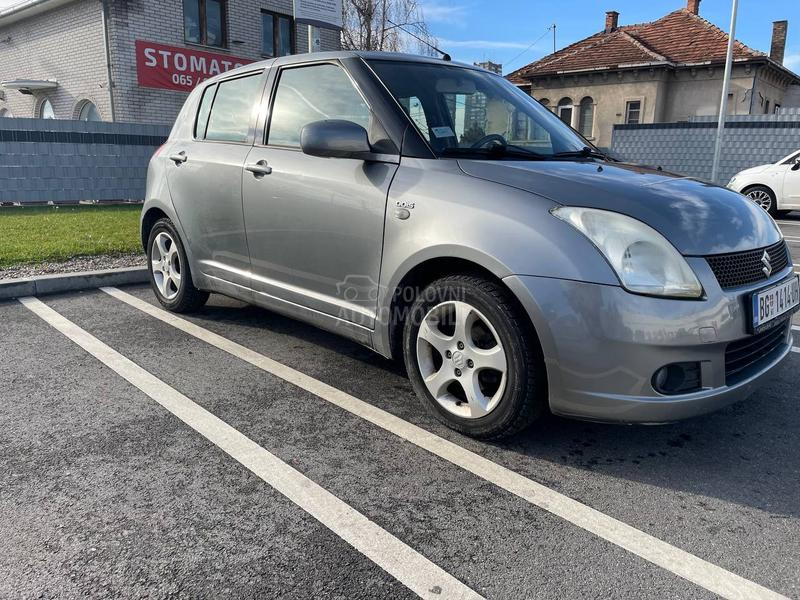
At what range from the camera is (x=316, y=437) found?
112 inches

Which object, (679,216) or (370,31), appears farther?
(370,31)

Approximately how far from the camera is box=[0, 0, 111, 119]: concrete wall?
50.3 ft

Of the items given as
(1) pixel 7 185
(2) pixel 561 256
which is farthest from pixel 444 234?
(1) pixel 7 185

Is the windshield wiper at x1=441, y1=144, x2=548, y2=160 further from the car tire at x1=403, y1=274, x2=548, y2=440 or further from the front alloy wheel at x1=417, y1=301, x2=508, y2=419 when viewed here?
the front alloy wheel at x1=417, y1=301, x2=508, y2=419

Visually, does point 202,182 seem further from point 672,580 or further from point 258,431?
point 672,580

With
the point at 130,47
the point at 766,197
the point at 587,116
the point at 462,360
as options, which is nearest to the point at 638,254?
the point at 462,360

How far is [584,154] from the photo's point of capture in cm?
346

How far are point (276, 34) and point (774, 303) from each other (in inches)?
693

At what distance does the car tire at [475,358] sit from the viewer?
99.5 inches

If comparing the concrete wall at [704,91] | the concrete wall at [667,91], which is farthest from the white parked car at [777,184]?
the concrete wall at [704,91]

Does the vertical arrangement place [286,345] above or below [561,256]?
below

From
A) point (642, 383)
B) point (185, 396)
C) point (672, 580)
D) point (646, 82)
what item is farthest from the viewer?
point (646, 82)

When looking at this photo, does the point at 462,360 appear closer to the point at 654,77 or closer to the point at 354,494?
the point at 354,494

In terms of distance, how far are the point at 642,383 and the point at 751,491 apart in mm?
626
